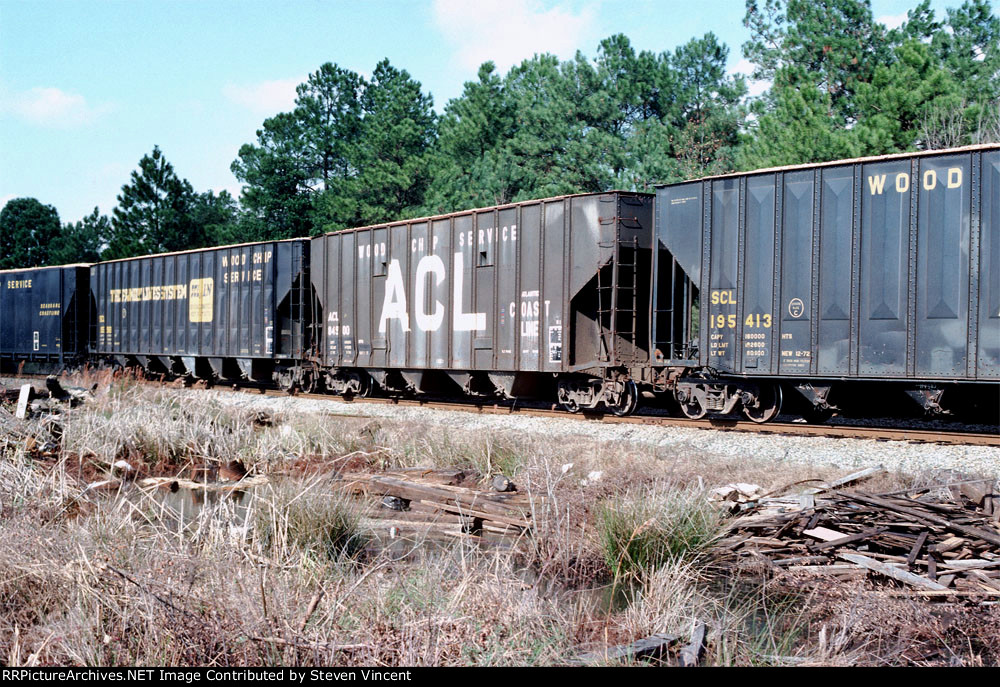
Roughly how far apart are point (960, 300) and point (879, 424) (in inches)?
146

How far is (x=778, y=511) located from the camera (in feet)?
23.4

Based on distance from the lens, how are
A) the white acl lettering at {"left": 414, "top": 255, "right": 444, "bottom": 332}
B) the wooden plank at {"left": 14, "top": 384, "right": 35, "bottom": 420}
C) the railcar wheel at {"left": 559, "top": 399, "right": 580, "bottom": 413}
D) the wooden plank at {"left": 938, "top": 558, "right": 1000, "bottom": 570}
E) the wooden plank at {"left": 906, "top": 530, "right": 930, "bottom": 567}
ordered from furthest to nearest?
the white acl lettering at {"left": 414, "top": 255, "right": 444, "bottom": 332}, the railcar wheel at {"left": 559, "top": 399, "right": 580, "bottom": 413}, the wooden plank at {"left": 14, "top": 384, "right": 35, "bottom": 420}, the wooden plank at {"left": 906, "top": 530, "right": 930, "bottom": 567}, the wooden plank at {"left": 938, "top": 558, "right": 1000, "bottom": 570}

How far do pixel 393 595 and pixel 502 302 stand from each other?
10773mm

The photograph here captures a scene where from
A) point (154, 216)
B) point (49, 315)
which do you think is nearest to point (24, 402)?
point (49, 315)

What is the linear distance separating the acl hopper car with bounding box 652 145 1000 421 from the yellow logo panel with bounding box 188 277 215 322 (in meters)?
13.7

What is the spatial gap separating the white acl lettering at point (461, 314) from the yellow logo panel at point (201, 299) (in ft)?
30.4

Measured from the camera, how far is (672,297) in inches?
535

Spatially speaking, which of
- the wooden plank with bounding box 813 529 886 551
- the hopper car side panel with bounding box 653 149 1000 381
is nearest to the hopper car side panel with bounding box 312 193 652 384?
the hopper car side panel with bounding box 653 149 1000 381

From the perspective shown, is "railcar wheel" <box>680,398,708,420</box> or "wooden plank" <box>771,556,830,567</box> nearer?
"wooden plank" <box>771,556,830,567</box>

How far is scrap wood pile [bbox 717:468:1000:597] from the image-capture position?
5.67 metres

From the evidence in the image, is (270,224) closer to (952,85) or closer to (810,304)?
(952,85)

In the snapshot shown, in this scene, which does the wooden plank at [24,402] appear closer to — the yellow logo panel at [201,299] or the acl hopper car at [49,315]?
the yellow logo panel at [201,299]

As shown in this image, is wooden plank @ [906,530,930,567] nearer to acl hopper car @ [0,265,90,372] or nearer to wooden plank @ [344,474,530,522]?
wooden plank @ [344,474,530,522]

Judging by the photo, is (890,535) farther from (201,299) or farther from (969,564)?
(201,299)
